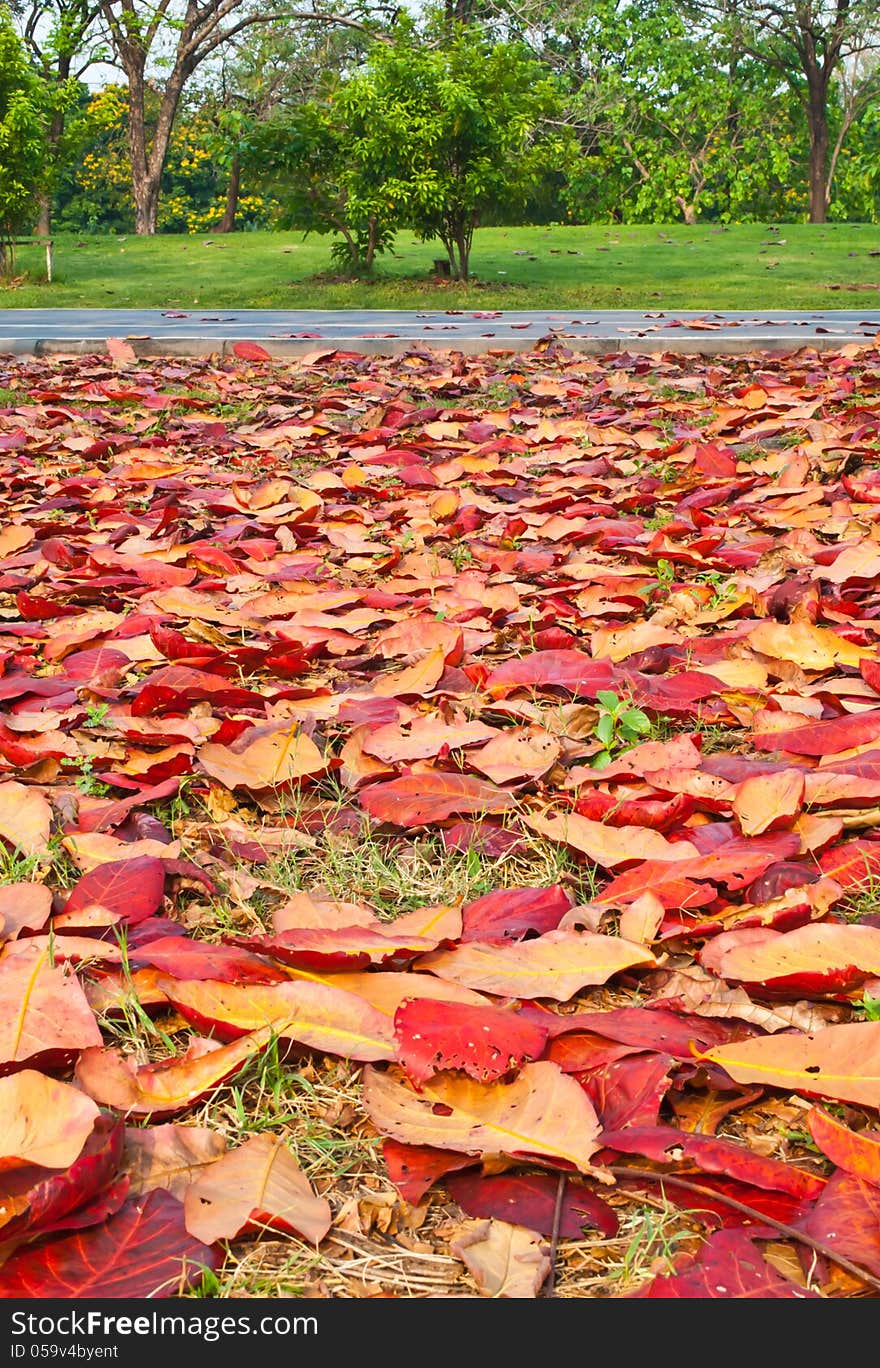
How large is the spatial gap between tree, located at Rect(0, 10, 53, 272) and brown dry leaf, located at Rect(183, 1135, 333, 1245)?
16944 millimetres

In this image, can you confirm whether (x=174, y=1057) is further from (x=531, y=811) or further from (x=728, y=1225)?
(x=531, y=811)

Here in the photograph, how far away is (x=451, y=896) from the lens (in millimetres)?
1595

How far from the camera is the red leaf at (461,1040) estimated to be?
1179 mm

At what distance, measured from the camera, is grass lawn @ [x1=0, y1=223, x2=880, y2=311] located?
13.9 m

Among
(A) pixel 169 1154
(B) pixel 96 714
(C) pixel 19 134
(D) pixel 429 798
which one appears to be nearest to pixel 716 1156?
(A) pixel 169 1154

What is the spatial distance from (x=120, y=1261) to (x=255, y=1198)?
12 cm

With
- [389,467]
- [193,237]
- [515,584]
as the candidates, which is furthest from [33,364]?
[193,237]

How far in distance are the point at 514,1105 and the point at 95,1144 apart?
0.38 metres

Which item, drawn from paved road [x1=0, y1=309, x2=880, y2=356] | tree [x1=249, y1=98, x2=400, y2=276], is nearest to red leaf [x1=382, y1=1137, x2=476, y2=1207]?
paved road [x1=0, y1=309, x2=880, y2=356]

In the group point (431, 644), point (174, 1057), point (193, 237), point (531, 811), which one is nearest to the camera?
point (174, 1057)

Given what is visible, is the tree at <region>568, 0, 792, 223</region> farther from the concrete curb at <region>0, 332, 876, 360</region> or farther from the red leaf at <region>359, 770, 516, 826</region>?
the red leaf at <region>359, 770, 516, 826</region>

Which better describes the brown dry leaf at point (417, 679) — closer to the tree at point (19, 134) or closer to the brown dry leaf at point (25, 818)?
the brown dry leaf at point (25, 818)

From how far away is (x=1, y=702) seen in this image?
218 centimetres

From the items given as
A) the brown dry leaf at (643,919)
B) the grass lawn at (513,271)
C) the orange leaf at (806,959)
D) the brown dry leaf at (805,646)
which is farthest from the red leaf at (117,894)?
the grass lawn at (513,271)
